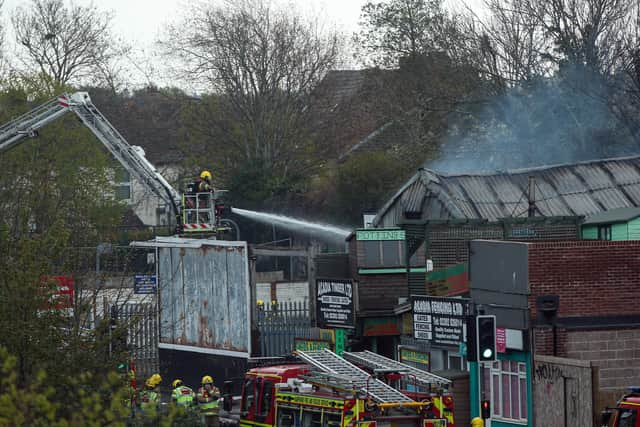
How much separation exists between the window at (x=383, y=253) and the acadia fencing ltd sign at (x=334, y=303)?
155 inches

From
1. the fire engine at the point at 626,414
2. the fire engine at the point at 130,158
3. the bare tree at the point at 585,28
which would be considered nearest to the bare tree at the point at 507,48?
the bare tree at the point at 585,28

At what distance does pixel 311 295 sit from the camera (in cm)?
2731

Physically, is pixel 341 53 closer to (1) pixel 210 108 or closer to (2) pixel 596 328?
(1) pixel 210 108

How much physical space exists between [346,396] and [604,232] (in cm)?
1377

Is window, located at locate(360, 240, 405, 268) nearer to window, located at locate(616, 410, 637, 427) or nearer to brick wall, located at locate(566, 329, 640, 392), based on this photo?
brick wall, located at locate(566, 329, 640, 392)

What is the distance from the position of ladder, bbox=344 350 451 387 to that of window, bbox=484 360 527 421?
3251 millimetres

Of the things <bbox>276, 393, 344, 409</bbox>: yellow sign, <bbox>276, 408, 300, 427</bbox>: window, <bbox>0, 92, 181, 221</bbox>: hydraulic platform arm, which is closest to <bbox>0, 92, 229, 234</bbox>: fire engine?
<bbox>0, 92, 181, 221</bbox>: hydraulic platform arm

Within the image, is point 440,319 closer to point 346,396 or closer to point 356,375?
point 356,375

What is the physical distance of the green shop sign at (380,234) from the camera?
2859 cm

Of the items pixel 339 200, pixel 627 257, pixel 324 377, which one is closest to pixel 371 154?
pixel 339 200

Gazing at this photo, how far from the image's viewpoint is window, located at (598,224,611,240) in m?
27.0

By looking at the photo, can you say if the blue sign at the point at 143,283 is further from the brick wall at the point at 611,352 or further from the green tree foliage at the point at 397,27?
the green tree foliage at the point at 397,27

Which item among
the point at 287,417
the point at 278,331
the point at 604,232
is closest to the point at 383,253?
the point at 278,331

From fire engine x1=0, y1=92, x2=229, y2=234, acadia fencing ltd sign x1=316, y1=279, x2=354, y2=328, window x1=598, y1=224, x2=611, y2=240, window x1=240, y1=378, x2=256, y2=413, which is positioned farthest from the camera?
fire engine x1=0, y1=92, x2=229, y2=234
